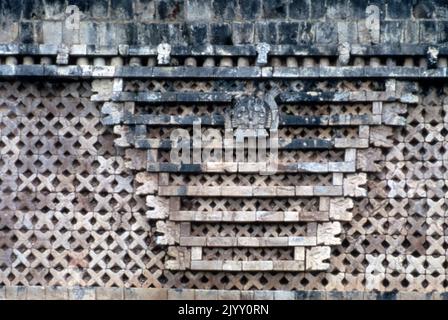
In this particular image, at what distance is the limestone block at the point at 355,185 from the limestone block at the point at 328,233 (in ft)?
1.10

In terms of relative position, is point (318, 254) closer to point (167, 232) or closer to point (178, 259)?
point (178, 259)

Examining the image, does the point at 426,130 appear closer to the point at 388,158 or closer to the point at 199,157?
the point at 388,158

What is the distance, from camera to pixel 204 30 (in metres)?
17.8

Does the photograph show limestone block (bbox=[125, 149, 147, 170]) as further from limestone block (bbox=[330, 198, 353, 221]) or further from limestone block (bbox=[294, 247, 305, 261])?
limestone block (bbox=[330, 198, 353, 221])

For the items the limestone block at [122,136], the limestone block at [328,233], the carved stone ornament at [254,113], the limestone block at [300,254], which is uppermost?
the carved stone ornament at [254,113]

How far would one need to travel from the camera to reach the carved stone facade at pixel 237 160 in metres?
17.6

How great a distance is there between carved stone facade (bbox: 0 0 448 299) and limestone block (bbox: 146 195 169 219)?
14mm

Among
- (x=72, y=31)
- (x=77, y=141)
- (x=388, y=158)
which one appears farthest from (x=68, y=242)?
(x=388, y=158)

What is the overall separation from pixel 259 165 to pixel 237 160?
0.23 m

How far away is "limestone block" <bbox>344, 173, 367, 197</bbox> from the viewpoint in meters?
17.6

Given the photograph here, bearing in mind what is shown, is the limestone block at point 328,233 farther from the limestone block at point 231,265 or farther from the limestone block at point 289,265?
the limestone block at point 231,265

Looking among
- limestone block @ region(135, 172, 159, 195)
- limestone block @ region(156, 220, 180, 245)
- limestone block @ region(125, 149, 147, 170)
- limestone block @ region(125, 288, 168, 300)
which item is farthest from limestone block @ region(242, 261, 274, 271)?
Answer: limestone block @ region(125, 149, 147, 170)

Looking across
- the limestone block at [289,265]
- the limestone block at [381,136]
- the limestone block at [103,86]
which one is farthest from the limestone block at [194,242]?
the limestone block at [381,136]

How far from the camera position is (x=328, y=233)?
17531 millimetres
